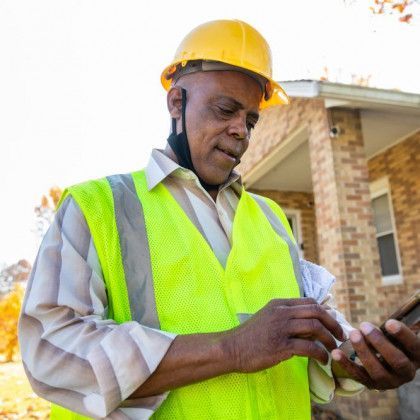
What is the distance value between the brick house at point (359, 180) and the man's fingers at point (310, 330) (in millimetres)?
4569

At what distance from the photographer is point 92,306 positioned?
4.06 ft

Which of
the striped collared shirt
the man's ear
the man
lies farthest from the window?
the striped collared shirt

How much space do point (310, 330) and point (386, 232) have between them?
7927mm

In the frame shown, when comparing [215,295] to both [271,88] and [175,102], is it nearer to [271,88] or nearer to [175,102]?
[175,102]

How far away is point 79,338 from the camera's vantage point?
3.77 ft

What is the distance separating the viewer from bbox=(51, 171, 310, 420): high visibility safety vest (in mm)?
1308

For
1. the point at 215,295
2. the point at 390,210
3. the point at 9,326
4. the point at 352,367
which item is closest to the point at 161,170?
the point at 215,295

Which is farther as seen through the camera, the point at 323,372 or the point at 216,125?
the point at 216,125

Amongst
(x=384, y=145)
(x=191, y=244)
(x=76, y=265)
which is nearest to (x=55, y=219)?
(x=76, y=265)

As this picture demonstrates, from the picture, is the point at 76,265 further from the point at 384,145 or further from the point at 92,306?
the point at 384,145

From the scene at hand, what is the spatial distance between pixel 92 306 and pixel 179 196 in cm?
58

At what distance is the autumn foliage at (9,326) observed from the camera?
15.3 meters

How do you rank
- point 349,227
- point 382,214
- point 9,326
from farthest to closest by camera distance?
point 9,326
point 382,214
point 349,227

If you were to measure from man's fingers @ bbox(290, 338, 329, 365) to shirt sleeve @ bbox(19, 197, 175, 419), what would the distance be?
340 millimetres
